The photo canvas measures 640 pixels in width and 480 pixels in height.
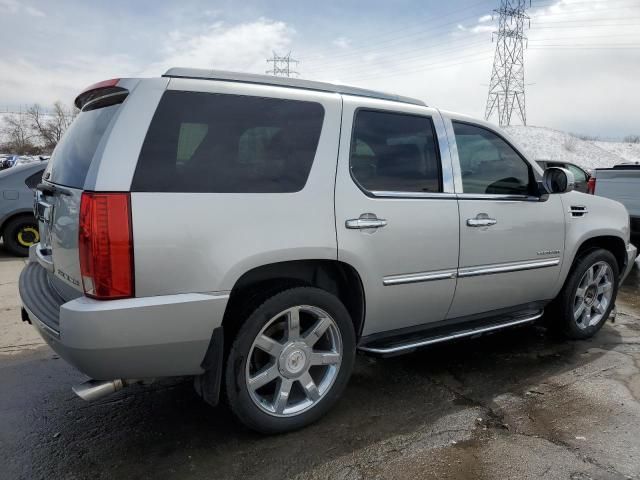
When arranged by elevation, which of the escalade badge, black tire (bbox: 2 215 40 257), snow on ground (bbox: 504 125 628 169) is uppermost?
snow on ground (bbox: 504 125 628 169)

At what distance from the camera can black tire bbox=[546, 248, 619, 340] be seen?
442cm

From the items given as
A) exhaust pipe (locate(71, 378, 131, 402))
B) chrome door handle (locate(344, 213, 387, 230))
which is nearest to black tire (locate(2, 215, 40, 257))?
exhaust pipe (locate(71, 378, 131, 402))

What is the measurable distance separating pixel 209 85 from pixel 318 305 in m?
1.29

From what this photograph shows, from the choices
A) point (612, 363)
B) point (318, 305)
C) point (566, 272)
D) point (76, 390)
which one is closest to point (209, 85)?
point (318, 305)

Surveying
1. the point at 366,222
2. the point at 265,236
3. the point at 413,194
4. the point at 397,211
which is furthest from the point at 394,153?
the point at 265,236

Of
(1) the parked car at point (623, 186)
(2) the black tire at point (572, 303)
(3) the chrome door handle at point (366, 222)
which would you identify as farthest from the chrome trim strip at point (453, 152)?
(1) the parked car at point (623, 186)

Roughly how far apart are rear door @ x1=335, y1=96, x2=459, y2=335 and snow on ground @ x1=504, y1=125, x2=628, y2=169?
45700 mm

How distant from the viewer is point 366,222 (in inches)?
118

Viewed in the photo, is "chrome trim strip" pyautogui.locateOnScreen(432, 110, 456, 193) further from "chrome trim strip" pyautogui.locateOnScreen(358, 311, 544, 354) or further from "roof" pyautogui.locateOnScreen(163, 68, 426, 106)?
"chrome trim strip" pyautogui.locateOnScreen(358, 311, 544, 354)

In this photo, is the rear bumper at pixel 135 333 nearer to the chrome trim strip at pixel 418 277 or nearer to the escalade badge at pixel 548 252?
the chrome trim strip at pixel 418 277

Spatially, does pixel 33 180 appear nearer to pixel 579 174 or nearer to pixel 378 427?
pixel 378 427

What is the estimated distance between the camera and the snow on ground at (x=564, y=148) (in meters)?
47.1

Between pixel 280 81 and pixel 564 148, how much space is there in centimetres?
5367

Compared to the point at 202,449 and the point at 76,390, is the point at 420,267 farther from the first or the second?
the point at 76,390
